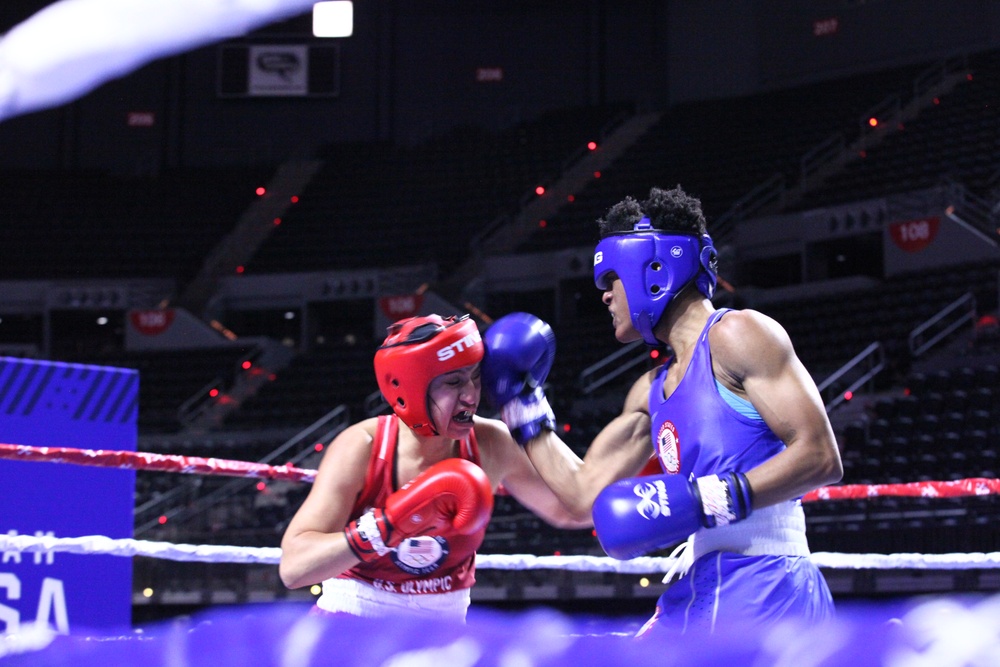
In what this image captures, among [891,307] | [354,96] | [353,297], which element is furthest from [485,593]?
[354,96]

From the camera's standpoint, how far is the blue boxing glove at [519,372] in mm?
2055

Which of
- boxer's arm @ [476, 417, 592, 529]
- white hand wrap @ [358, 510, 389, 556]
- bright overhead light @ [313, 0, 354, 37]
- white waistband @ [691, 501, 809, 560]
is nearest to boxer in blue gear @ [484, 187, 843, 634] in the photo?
white waistband @ [691, 501, 809, 560]

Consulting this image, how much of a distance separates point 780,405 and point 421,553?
0.71m

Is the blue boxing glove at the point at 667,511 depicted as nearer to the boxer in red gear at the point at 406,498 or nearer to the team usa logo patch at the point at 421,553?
the boxer in red gear at the point at 406,498

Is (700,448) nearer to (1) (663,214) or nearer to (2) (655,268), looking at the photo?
(2) (655,268)

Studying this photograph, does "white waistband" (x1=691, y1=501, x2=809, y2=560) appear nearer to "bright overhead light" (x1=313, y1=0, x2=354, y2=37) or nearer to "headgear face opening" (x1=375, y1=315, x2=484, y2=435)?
"headgear face opening" (x1=375, y1=315, x2=484, y2=435)

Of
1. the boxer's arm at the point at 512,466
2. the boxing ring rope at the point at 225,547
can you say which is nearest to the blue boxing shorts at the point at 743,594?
the boxer's arm at the point at 512,466

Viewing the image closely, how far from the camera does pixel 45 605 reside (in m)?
3.42

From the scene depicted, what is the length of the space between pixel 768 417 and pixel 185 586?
19.8ft

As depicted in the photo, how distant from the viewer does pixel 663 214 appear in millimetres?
1988

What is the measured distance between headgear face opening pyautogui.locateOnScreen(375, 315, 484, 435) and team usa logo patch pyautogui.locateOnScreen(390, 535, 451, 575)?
0.22 metres

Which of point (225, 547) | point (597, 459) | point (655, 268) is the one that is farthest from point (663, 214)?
point (225, 547)

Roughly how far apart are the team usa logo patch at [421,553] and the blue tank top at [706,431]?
1.43 feet

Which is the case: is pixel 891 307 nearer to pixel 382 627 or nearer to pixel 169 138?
pixel 382 627
